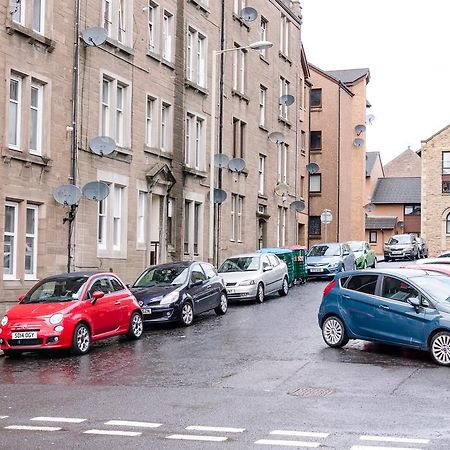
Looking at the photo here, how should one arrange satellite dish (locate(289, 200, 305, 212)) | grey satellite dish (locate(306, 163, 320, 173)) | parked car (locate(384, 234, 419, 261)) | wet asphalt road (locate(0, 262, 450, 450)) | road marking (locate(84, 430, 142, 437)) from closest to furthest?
wet asphalt road (locate(0, 262, 450, 450)) → road marking (locate(84, 430, 142, 437)) → satellite dish (locate(289, 200, 305, 212)) → grey satellite dish (locate(306, 163, 320, 173)) → parked car (locate(384, 234, 419, 261))

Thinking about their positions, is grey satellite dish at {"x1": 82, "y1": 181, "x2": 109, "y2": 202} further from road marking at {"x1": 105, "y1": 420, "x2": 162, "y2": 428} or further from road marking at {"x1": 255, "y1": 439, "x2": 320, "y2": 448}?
road marking at {"x1": 255, "y1": 439, "x2": 320, "y2": 448}

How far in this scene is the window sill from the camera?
75.3ft

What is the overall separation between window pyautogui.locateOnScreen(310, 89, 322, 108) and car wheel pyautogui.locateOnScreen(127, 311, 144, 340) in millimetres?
45004

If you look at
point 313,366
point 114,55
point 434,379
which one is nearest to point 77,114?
point 114,55

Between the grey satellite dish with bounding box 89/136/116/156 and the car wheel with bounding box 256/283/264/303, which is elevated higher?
the grey satellite dish with bounding box 89/136/116/156

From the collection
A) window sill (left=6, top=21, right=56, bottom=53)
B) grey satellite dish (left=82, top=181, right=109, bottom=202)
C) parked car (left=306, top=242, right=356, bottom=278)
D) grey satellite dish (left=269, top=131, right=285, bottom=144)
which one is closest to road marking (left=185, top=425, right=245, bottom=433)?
window sill (left=6, top=21, right=56, bottom=53)

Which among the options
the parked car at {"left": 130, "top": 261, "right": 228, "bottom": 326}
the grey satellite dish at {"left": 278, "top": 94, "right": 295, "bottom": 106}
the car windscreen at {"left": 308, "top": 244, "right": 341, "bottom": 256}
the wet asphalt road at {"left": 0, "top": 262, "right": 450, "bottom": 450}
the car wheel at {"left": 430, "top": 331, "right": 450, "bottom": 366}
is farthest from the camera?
the grey satellite dish at {"left": 278, "top": 94, "right": 295, "bottom": 106}

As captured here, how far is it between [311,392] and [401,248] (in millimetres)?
48211

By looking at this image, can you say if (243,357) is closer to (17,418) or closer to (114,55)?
(17,418)

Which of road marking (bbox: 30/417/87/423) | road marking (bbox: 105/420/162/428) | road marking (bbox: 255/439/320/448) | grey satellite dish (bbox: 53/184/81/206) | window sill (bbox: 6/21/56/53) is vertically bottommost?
road marking (bbox: 30/417/87/423)

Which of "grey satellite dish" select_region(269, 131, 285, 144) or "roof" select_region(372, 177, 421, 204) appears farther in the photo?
"roof" select_region(372, 177, 421, 204)

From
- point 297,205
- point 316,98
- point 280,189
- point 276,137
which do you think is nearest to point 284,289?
point 276,137

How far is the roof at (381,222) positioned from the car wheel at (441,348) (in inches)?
2669

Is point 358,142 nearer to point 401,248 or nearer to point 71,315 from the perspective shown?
point 401,248
